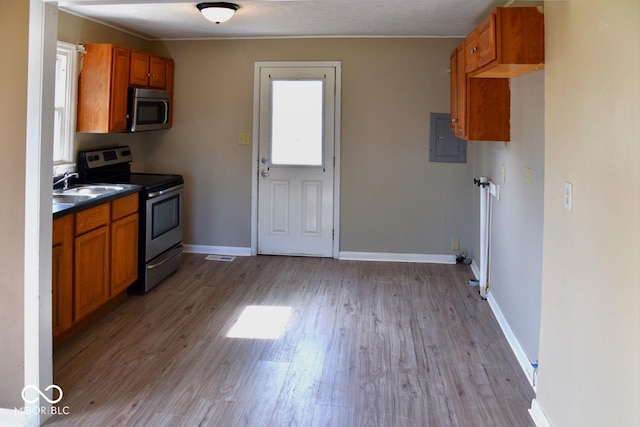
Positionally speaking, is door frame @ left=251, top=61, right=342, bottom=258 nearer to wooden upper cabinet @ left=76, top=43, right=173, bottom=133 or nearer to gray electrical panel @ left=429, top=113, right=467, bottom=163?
gray electrical panel @ left=429, top=113, right=467, bottom=163

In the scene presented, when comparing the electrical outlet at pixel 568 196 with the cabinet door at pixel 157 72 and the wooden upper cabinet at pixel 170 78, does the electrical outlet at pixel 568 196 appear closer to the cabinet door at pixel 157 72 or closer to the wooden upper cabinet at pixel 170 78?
Result: the cabinet door at pixel 157 72

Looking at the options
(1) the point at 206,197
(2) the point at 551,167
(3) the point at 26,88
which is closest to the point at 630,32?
(2) the point at 551,167

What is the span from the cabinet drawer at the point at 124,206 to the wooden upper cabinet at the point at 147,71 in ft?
3.86

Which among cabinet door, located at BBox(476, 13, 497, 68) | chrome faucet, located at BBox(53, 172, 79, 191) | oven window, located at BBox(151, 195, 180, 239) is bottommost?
oven window, located at BBox(151, 195, 180, 239)

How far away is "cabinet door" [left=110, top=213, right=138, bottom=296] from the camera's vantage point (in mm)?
3678

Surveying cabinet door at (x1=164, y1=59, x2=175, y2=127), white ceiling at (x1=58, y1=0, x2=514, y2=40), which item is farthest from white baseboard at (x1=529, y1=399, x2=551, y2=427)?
cabinet door at (x1=164, y1=59, x2=175, y2=127)

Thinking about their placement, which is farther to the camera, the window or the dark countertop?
the window

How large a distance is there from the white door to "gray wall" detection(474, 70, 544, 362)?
1928mm

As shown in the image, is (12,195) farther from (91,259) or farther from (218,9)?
(218,9)

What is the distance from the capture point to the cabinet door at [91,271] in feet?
10.5

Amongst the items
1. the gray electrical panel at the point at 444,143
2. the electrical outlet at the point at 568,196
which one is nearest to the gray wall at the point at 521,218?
the electrical outlet at the point at 568,196

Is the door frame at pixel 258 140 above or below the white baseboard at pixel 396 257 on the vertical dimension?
above

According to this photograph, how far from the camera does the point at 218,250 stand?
220 inches

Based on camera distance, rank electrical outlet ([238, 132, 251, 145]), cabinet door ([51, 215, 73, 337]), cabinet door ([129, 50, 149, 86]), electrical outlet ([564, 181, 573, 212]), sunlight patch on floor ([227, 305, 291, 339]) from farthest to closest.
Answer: electrical outlet ([238, 132, 251, 145]) < cabinet door ([129, 50, 149, 86]) < sunlight patch on floor ([227, 305, 291, 339]) < cabinet door ([51, 215, 73, 337]) < electrical outlet ([564, 181, 573, 212])
